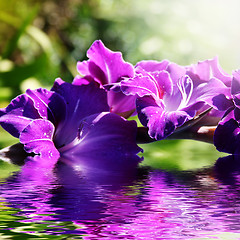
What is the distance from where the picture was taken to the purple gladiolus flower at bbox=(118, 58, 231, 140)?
266 mm

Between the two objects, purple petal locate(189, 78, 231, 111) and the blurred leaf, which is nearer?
A: purple petal locate(189, 78, 231, 111)

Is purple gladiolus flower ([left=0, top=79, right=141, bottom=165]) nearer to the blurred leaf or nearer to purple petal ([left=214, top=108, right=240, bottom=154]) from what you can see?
purple petal ([left=214, top=108, right=240, bottom=154])

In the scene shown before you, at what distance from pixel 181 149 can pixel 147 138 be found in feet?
0.25

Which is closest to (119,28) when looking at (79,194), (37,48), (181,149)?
(37,48)

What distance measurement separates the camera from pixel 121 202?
0.59 ft

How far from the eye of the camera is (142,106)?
11.1 inches

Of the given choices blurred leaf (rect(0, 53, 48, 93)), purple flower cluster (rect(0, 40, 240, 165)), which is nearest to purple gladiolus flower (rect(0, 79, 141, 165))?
purple flower cluster (rect(0, 40, 240, 165))

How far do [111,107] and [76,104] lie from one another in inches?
1.0

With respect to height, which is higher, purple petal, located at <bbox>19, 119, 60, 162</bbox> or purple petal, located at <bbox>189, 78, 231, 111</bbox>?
purple petal, located at <bbox>189, 78, 231, 111</bbox>

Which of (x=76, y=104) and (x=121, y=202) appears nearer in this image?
(x=121, y=202)

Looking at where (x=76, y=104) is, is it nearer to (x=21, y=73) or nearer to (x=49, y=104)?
(x=49, y=104)

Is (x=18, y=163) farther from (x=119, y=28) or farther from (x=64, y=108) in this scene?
(x=119, y=28)

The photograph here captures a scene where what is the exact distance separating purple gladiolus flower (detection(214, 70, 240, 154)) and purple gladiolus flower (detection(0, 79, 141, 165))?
0.06 metres

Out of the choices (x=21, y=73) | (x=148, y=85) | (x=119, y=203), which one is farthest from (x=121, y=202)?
(x=21, y=73)
